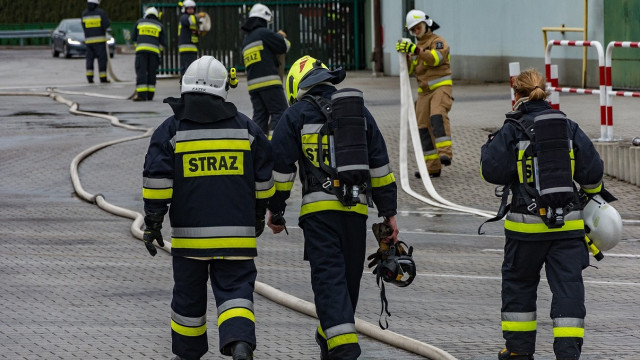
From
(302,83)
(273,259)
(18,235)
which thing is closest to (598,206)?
(302,83)

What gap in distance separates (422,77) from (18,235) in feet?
15.9

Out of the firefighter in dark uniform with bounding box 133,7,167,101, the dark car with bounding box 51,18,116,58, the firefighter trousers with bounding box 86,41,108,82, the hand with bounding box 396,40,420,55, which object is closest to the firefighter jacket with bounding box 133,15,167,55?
the firefighter in dark uniform with bounding box 133,7,167,101

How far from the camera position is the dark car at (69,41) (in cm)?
4388

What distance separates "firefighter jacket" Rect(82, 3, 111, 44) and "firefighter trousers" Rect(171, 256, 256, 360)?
2213 centimetres

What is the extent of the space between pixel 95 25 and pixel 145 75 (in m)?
5.30

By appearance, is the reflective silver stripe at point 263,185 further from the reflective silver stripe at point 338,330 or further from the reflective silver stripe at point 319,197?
the reflective silver stripe at point 338,330

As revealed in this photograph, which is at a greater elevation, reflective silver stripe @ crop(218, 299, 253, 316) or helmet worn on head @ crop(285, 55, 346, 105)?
helmet worn on head @ crop(285, 55, 346, 105)

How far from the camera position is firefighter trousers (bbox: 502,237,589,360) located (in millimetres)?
6309

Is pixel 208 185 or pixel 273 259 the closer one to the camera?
pixel 208 185

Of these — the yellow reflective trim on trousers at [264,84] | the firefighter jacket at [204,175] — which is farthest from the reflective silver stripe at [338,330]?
the yellow reflective trim on trousers at [264,84]

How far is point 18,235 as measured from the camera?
34.9ft

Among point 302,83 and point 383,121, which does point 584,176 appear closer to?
point 302,83

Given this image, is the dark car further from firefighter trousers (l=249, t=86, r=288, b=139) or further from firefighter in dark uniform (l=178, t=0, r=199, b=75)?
firefighter trousers (l=249, t=86, r=288, b=139)

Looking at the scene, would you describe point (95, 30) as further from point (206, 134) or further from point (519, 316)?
point (519, 316)
